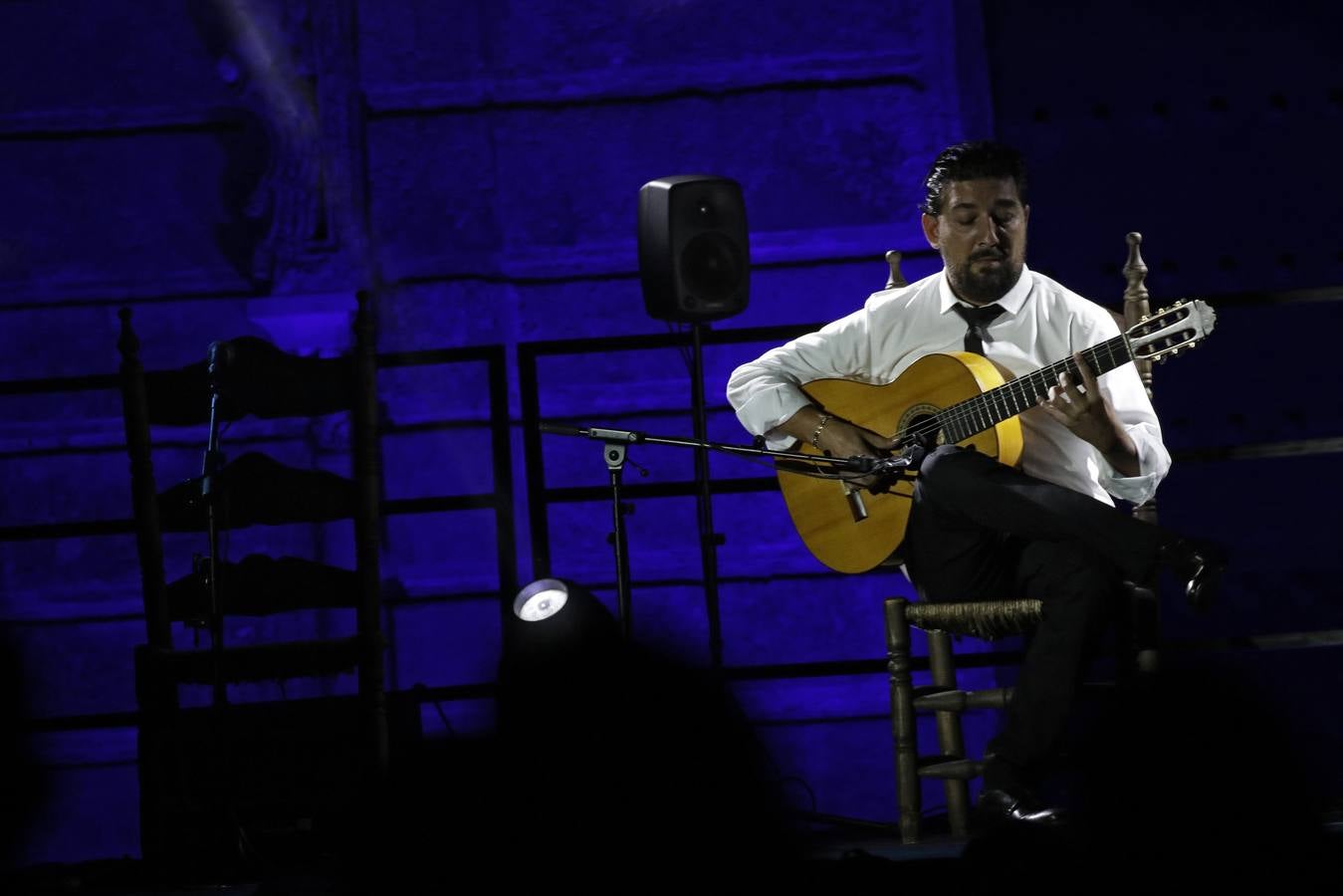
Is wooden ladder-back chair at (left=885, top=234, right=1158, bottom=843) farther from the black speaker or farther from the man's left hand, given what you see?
the black speaker

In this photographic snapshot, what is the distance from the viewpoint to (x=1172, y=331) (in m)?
2.34

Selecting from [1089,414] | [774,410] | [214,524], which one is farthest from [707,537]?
[214,524]

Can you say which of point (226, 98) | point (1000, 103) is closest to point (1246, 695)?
point (1000, 103)

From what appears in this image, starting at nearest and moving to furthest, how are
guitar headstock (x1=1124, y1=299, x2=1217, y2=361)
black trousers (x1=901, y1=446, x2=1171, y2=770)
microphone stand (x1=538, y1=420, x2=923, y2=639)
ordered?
black trousers (x1=901, y1=446, x2=1171, y2=770) < guitar headstock (x1=1124, y1=299, x2=1217, y2=361) < microphone stand (x1=538, y1=420, x2=923, y2=639)

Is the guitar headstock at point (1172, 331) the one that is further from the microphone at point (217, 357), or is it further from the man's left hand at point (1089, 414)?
the microphone at point (217, 357)

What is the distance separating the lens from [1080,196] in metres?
3.55

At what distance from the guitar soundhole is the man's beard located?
27 centimetres

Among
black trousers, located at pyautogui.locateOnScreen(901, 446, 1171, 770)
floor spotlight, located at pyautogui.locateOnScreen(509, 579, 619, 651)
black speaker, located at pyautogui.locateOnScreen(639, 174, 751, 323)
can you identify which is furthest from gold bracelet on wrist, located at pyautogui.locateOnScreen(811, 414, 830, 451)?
floor spotlight, located at pyautogui.locateOnScreen(509, 579, 619, 651)

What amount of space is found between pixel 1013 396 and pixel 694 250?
33.6 inches

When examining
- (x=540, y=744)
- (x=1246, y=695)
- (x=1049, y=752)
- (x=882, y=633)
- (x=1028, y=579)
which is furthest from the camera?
(x=882, y=633)

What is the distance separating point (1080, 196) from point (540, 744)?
6.37ft

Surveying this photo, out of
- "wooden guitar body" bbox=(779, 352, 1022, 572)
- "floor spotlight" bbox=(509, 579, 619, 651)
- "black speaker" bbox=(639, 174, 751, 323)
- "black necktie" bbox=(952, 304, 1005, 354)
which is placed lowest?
"floor spotlight" bbox=(509, 579, 619, 651)

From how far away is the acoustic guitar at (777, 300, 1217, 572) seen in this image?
2369mm

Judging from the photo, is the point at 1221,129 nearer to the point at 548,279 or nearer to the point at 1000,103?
the point at 1000,103
